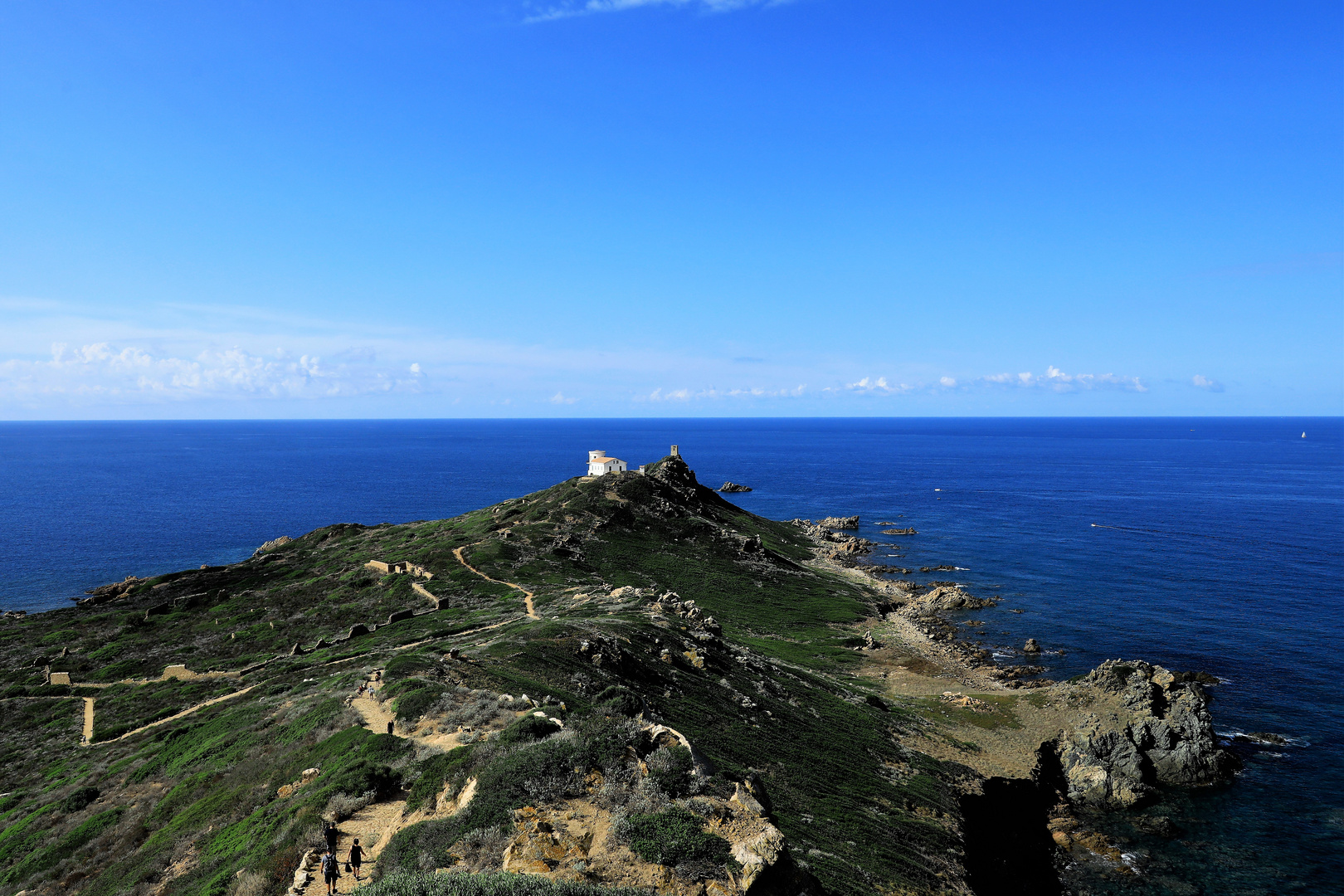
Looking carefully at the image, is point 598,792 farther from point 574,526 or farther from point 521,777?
point 574,526

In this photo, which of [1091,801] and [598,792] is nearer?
[598,792]

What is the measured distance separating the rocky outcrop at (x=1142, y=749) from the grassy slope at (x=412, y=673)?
1135cm

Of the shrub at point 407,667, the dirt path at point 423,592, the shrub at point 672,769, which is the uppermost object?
the shrub at point 672,769

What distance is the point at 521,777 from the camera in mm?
24000

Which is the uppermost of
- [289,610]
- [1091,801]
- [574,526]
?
[574,526]

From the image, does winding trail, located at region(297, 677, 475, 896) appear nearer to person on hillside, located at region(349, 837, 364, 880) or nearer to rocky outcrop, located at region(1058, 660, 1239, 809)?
person on hillside, located at region(349, 837, 364, 880)

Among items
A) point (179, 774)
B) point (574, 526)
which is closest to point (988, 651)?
point (574, 526)

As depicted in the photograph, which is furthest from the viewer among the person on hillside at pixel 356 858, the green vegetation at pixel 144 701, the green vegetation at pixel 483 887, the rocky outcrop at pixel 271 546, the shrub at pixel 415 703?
the rocky outcrop at pixel 271 546

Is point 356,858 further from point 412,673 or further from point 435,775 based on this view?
point 412,673

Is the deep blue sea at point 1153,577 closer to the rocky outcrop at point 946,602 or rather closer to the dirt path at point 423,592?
the rocky outcrop at point 946,602

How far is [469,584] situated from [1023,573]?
90.2 m

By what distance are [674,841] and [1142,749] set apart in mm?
49693

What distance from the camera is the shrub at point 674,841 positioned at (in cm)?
2005

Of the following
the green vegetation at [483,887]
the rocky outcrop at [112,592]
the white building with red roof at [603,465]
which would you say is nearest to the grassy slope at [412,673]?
the rocky outcrop at [112,592]
